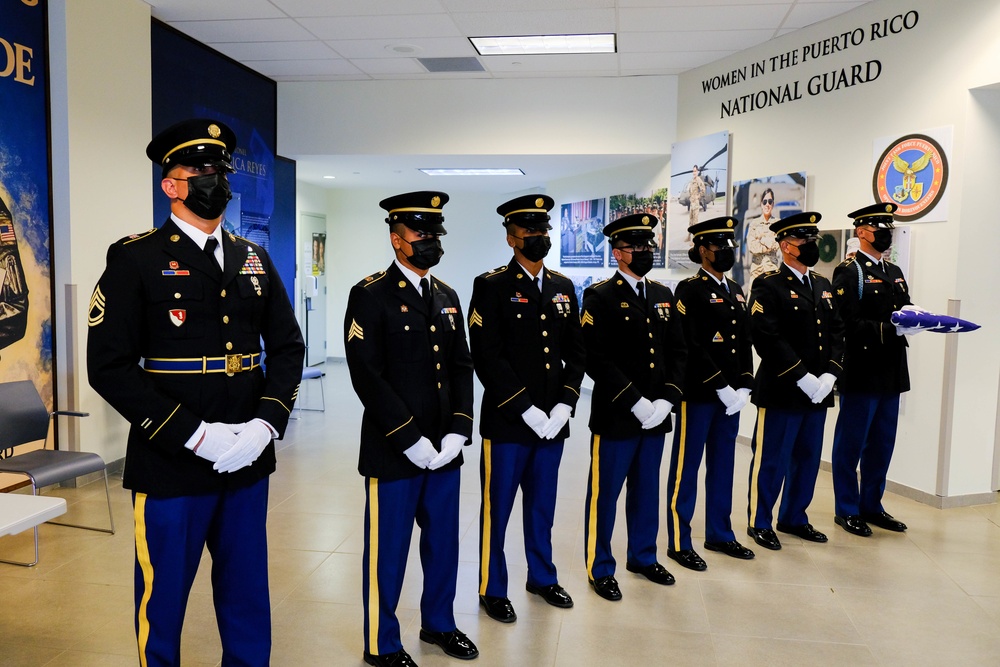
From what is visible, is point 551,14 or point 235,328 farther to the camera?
point 551,14

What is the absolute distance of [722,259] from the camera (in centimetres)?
420

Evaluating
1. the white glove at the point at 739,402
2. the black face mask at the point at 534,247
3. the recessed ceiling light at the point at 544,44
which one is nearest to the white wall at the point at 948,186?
the recessed ceiling light at the point at 544,44

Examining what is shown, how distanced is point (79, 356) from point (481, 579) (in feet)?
11.8

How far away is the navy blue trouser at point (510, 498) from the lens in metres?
3.55

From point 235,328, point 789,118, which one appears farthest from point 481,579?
point 789,118

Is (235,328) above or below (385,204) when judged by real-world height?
below

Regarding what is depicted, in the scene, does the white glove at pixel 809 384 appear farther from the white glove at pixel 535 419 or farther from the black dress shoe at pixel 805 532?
the white glove at pixel 535 419

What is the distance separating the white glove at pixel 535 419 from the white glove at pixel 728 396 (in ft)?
3.94

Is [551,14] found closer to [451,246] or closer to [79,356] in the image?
[79,356]

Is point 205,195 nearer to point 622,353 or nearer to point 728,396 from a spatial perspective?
point 622,353

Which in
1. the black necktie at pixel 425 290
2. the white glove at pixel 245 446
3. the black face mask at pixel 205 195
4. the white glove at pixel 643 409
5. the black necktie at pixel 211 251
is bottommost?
the white glove at pixel 643 409

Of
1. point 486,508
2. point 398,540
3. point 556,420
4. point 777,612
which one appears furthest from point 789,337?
point 398,540

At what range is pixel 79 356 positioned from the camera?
5.50m

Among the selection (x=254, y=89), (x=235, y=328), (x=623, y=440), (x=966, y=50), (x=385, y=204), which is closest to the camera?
(x=235, y=328)
